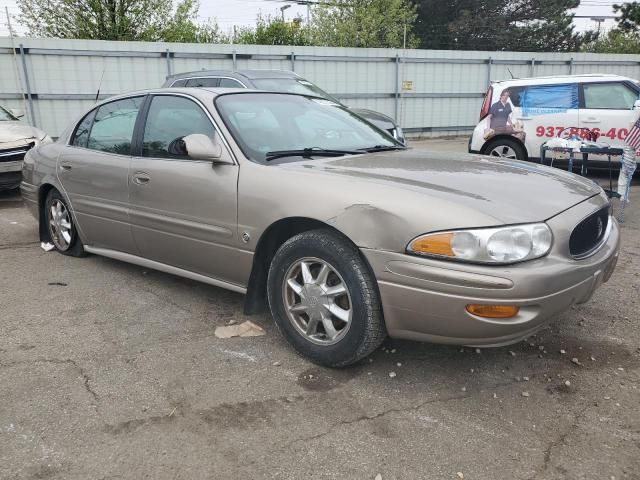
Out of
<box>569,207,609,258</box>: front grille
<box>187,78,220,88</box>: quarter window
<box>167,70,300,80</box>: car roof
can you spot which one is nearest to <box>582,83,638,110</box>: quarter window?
<box>167,70,300,80</box>: car roof

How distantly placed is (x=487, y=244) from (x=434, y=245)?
233 millimetres

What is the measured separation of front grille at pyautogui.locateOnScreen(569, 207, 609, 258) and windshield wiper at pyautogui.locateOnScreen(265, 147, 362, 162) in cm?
148

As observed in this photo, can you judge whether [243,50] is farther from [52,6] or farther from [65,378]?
[65,378]

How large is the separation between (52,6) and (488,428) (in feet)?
63.9

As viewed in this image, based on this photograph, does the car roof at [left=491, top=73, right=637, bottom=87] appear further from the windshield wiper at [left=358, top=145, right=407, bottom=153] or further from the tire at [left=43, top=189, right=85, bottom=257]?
the tire at [left=43, top=189, right=85, bottom=257]

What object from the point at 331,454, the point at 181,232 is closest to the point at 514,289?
the point at 331,454

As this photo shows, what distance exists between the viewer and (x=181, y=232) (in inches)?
144

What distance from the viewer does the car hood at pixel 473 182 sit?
268 centimetres

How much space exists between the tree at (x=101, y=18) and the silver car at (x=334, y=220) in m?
→ 15.0

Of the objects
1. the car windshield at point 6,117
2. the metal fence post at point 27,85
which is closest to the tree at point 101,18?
the metal fence post at point 27,85

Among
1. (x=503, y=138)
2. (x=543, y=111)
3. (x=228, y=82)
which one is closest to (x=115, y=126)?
(x=228, y=82)

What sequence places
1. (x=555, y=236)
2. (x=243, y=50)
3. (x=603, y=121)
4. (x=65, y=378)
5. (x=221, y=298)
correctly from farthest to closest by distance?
(x=243, y=50) → (x=603, y=121) → (x=221, y=298) → (x=65, y=378) → (x=555, y=236)

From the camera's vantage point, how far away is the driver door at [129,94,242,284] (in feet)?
11.2

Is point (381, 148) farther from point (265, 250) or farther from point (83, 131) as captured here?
point (83, 131)
